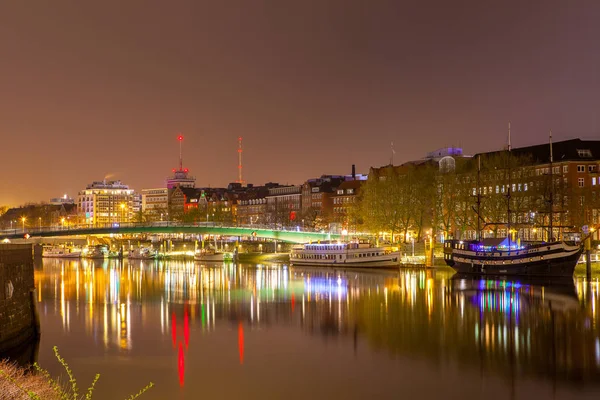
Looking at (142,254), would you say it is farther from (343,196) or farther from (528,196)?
(528,196)

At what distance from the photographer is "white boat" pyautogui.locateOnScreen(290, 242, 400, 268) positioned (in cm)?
9269

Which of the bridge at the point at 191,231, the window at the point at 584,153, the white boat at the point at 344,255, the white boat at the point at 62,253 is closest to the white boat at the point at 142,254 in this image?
the white boat at the point at 62,253

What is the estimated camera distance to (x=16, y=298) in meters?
33.1

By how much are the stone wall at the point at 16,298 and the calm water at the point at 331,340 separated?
141 cm

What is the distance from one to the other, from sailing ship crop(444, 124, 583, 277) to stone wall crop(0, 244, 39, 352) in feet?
158

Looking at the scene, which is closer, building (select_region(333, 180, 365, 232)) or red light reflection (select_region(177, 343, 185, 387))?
red light reflection (select_region(177, 343, 185, 387))

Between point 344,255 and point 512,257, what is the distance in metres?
27.6

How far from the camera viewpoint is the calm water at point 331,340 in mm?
29578

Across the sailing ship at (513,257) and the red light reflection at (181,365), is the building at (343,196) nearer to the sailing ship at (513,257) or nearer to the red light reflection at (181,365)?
the sailing ship at (513,257)

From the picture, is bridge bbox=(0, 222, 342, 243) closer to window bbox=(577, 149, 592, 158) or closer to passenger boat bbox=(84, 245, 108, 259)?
passenger boat bbox=(84, 245, 108, 259)

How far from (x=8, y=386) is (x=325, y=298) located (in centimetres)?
4038

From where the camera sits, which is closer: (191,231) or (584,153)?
(584,153)

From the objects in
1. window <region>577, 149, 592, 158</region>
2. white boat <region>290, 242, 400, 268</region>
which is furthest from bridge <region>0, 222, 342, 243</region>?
window <region>577, 149, 592, 158</region>

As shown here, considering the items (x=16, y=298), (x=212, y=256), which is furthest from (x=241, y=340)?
(x=212, y=256)
